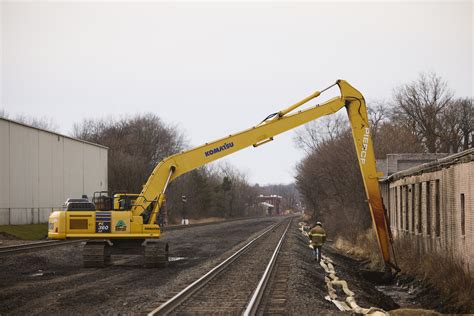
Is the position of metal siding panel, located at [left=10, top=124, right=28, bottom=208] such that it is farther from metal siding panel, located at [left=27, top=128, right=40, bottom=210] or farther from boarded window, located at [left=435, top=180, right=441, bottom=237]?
boarded window, located at [left=435, top=180, right=441, bottom=237]

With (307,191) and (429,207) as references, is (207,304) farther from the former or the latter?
(307,191)

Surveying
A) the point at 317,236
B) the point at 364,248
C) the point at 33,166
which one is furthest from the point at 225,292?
the point at 33,166

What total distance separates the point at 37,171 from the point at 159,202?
33383 millimetres

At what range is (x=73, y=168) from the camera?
61719 mm

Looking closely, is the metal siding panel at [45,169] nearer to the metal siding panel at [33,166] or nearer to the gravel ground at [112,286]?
the metal siding panel at [33,166]

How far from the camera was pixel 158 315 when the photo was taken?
12.7 meters

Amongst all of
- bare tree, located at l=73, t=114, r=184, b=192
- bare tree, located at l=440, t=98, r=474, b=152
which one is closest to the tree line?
bare tree, located at l=440, t=98, r=474, b=152

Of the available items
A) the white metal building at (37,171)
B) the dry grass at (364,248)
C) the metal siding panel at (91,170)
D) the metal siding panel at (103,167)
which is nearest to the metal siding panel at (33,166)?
the white metal building at (37,171)

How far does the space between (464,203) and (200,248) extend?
18.5 m

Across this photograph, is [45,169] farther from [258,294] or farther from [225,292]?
[258,294]

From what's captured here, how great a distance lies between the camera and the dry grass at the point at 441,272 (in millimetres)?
16125

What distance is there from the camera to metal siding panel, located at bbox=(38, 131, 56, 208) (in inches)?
2141

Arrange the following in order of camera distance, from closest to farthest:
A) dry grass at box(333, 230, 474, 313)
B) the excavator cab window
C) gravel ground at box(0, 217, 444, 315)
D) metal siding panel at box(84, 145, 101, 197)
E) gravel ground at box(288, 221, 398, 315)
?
gravel ground at box(288, 221, 398, 315) < gravel ground at box(0, 217, 444, 315) < dry grass at box(333, 230, 474, 313) < the excavator cab window < metal siding panel at box(84, 145, 101, 197)

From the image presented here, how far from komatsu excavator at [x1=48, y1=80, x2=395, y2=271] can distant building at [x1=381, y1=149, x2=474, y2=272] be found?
2115mm
